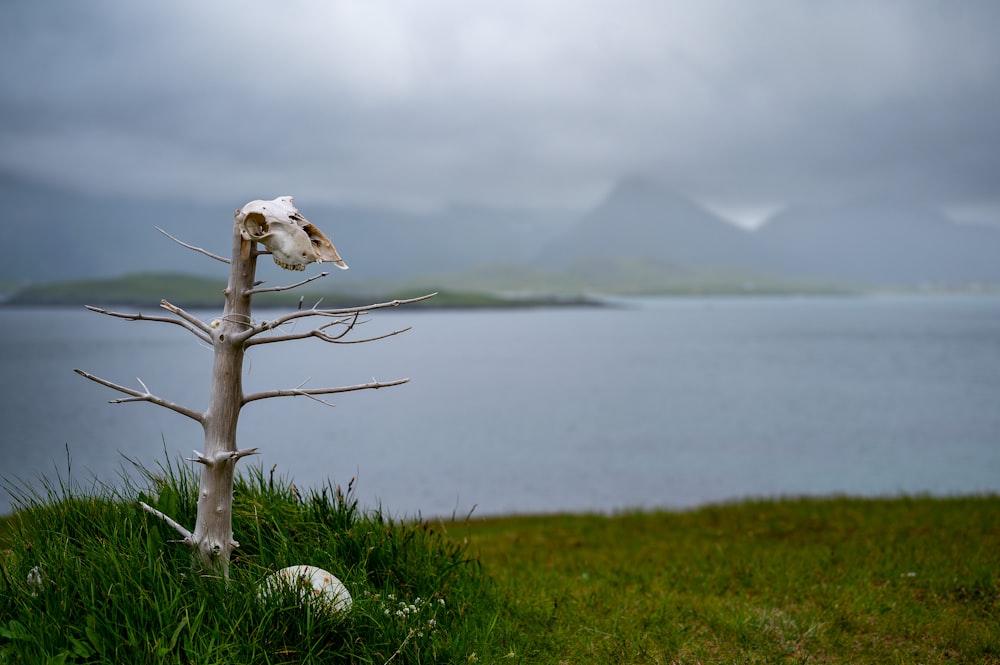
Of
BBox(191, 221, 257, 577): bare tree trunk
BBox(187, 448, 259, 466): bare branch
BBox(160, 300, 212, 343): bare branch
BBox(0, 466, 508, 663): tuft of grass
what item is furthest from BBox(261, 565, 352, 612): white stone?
BBox(160, 300, 212, 343): bare branch

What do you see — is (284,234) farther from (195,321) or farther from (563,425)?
(563,425)

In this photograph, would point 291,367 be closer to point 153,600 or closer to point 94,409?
point 94,409

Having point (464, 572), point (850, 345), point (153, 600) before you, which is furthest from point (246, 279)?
point (850, 345)

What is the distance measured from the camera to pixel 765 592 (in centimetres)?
Answer: 806

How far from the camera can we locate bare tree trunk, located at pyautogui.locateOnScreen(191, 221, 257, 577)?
517 centimetres

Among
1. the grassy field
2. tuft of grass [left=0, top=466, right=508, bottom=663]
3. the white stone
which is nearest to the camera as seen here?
tuft of grass [left=0, top=466, right=508, bottom=663]

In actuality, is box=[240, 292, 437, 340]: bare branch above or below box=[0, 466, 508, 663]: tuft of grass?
above

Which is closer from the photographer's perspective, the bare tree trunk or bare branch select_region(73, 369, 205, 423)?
bare branch select_region(73, 369, 205, 423)

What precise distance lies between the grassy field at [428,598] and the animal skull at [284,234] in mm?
2231

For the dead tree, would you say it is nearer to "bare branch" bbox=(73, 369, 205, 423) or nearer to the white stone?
"bare branch" bbox=(73, 369, 205, 423)

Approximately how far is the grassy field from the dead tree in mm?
337

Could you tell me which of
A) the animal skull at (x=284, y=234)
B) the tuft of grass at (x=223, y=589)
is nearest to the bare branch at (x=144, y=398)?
the tuft of grass at (x=223, y=589)

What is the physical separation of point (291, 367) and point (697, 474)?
4766 cm

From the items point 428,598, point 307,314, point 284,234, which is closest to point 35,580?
point 307,314
